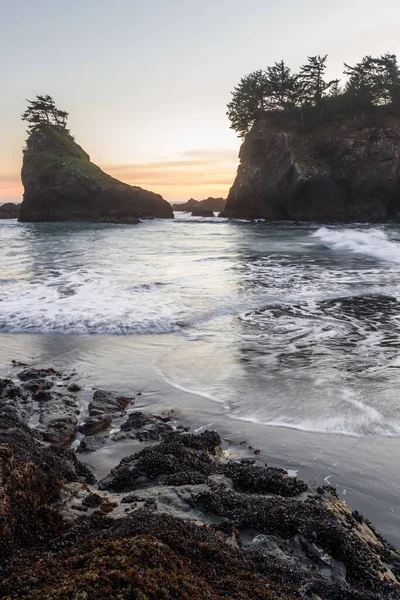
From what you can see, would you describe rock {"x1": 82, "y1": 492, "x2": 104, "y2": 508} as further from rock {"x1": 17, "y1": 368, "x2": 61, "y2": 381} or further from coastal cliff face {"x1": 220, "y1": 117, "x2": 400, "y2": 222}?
coastal cliff face {"x1": 220, "y1": 117, "x2": 400, "y2": 222}

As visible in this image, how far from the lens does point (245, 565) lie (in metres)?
2.21

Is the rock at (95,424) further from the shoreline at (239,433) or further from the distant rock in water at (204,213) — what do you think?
the distant rock in water at (204,213)

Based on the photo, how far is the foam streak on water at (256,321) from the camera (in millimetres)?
5324

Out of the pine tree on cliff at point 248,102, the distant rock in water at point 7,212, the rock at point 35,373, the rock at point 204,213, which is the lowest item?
the rock at point 35,373

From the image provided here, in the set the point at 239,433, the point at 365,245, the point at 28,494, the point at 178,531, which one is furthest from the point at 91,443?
the point at 365,245

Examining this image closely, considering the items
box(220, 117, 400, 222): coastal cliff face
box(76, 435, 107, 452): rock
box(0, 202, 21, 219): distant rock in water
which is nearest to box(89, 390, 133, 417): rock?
box(76, 435, 107, 452): rock

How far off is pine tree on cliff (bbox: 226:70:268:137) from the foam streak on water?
146ft

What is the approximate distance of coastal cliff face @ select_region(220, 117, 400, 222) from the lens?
48188 millimetres

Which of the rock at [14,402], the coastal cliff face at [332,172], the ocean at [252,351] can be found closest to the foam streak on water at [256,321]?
the ocean at [252,351]

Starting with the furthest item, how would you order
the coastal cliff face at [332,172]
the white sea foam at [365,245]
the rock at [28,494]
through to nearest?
the coastal cliff face at [332,172] → the white sea foam at [365,245] → the rock at [28,494]

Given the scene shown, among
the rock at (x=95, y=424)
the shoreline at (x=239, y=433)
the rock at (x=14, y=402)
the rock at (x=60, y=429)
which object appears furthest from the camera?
the rock at (x=14, y=402)

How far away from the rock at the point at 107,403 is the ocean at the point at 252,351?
0.23m

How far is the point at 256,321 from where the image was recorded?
362 inches

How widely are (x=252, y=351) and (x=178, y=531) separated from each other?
16.5 ft
